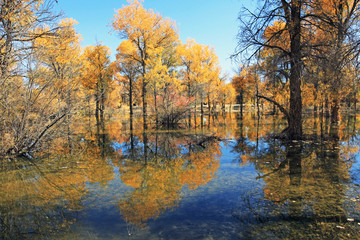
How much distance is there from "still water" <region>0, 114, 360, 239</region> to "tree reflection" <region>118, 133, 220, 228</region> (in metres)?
0.02

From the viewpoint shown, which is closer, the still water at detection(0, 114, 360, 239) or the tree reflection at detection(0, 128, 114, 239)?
the still water at detection(0, 114, 360, 239)

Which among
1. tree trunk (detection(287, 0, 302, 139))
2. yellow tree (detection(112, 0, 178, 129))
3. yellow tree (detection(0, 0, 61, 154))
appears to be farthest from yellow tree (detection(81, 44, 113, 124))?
tree trunk (detection(287, 0, 302, 139))

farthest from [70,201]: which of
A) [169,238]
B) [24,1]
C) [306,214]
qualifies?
[24,1]

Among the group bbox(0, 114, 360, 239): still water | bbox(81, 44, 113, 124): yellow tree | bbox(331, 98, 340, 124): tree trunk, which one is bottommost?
bbox(0, 114, 360, 239): still water

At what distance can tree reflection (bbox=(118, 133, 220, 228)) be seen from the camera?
386cm

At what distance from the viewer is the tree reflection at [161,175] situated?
152 inches

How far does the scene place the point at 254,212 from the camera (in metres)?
3.61

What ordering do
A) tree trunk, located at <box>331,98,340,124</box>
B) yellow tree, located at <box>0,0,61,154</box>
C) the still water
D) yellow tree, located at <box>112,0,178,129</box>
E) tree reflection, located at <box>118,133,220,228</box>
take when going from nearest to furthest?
the still water, tree reflection, located at <box>118,133,220,228</box>, yellow tree, located at <box>0,0,61,154</box>, tree trunk, located at <box>331,98,340,124</box>, yellow tree, located at <box>112,0,178,129</box>

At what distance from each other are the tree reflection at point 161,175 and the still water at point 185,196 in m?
0.02

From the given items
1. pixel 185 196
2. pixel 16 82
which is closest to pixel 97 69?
pixel 16 82

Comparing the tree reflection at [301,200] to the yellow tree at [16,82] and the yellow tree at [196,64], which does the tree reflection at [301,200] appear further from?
the yellow tree at [196,64]

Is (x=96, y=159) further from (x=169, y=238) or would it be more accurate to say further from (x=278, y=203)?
(x=278, y=203)

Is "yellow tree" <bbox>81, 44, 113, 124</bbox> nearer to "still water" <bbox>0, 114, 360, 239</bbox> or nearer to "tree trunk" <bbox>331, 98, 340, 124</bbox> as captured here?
"still water" <bbox>0, 114, 360, 239</bbox>

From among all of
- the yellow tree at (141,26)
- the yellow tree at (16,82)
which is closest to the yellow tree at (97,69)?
the yellow tree at (141,26)
